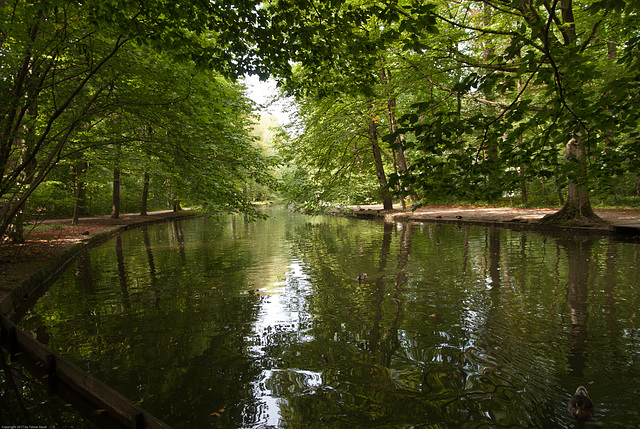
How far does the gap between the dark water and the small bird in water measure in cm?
7

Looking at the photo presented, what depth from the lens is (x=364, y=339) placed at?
491cm

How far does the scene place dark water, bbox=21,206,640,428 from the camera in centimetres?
340

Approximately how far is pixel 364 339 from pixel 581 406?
2434 mm

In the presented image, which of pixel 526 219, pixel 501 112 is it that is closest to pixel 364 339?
pixel 501 112

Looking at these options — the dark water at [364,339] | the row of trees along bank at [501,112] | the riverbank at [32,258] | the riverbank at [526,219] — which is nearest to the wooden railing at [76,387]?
the dark water at [364,339]

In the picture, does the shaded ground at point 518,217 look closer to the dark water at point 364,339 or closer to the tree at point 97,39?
the dark water at point 364,339

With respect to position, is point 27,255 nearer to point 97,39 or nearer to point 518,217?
point 97,39

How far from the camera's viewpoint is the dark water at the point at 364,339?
3.40 meters

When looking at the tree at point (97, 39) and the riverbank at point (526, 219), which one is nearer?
the tree at point (97, 39)

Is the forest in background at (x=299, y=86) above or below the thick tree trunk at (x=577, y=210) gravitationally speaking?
above

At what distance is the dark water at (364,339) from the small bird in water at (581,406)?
73 millimetres

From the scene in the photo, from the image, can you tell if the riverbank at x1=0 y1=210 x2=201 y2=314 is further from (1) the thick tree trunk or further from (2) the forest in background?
(1) the thick tree trunk

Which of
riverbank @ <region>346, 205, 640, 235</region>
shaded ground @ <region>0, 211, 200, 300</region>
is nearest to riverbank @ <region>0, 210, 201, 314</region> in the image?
shaded ground @ <region>0, 211, 200, 300</region>

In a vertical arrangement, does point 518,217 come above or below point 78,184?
below
